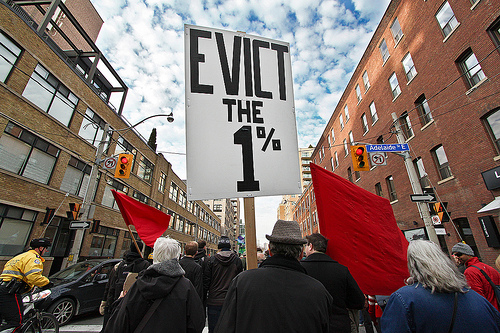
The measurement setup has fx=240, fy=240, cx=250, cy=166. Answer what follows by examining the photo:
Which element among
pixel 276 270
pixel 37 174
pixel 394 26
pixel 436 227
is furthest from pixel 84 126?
pixel 394 26

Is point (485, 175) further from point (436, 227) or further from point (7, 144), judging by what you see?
point (7, 144)

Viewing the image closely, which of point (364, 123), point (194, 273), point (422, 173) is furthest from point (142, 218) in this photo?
point (364, 123)

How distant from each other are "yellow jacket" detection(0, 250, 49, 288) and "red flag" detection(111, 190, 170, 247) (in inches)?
71.4

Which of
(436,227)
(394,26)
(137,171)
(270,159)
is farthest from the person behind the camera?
(137,171)

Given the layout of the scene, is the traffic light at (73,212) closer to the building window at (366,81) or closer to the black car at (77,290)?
the black car at (77,290)

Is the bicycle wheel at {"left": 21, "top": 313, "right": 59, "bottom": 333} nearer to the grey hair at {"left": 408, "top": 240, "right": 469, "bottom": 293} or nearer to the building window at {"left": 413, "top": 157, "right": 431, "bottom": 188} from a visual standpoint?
the grey hair at {"left": 408, "top": 240, "right": 469, "bottom": 293}

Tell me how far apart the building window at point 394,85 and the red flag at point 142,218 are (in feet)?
63.7

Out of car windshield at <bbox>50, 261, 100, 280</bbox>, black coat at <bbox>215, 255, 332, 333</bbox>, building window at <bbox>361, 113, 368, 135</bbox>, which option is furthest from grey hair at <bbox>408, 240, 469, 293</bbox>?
building window at <bbox>361, 113, 368, 135</bbox>

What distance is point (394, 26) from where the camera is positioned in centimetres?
1903

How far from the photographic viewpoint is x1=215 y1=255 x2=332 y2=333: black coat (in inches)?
58.3

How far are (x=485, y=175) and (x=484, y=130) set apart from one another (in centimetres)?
212

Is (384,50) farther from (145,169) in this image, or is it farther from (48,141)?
(48,141)

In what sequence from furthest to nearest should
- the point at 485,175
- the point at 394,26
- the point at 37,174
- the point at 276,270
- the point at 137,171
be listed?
the point at 137,171
the point at 394,26
the point at 37,174
the point at 485,175
the point at 276,270

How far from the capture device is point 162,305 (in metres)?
2.27
